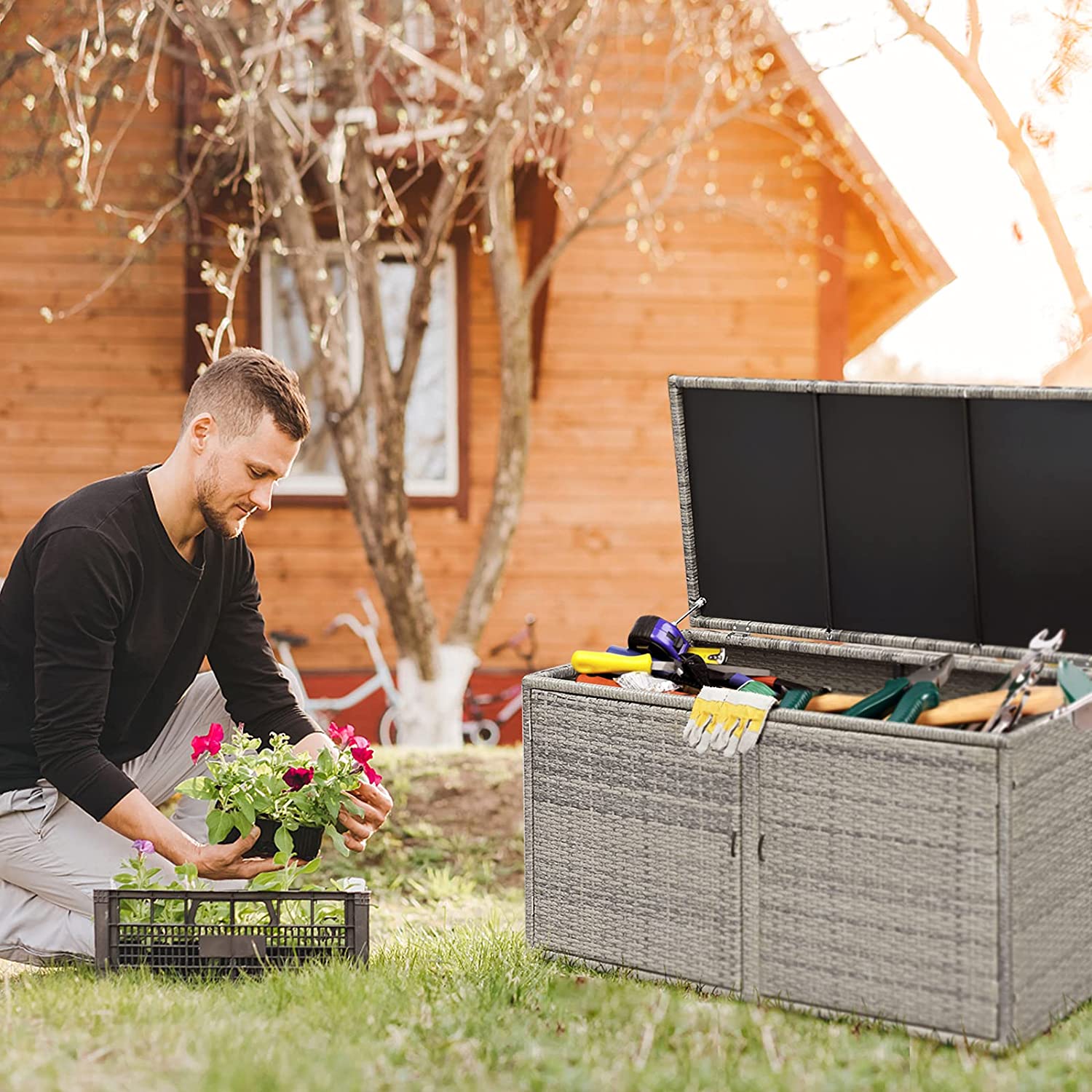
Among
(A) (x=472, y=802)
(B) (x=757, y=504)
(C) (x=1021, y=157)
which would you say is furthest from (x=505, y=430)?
(B) (x=757, y=504)

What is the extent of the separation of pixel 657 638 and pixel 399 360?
660 cm

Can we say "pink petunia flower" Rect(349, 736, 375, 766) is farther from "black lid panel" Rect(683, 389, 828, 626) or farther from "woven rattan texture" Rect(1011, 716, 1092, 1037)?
"woven rattan texture" Rect(1011, 716, 1092, 1037)

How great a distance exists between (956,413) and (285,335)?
7198 millimetres

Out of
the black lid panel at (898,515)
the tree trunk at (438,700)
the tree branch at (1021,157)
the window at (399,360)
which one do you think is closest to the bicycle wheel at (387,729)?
the tree trunk at (438,700)

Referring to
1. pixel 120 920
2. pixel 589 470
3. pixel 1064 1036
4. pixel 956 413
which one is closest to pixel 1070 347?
pixel 589 470

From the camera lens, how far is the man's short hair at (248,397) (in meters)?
3.08

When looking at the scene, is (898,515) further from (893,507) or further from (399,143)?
(399,143)

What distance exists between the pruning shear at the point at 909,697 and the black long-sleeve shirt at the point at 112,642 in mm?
1365

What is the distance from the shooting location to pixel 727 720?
8.79 feet

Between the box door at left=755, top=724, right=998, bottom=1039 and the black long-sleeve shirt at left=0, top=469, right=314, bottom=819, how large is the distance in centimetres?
126

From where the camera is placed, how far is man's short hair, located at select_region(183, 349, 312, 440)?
3.08 m

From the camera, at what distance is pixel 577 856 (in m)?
2.93

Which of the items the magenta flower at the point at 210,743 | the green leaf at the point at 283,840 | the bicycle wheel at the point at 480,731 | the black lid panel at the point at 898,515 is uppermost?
the black lid panel at the point at 898,515

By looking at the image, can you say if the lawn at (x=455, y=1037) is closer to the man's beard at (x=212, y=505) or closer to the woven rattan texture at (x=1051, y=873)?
the woven rattan texture at (x=1051, y=873)
